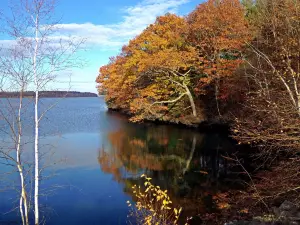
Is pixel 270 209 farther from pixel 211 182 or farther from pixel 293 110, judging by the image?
pixel 211 182

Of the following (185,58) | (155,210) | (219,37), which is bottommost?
(155,210)

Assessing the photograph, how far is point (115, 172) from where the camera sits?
50.9 ft

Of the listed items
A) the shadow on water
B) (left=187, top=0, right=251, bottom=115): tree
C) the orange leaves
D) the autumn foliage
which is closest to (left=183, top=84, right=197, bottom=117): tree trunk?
the autumn foliage

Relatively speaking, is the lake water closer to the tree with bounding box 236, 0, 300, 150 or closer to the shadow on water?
the shadow on water

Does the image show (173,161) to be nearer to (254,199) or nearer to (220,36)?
(254,199)

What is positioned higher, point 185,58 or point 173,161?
point 185,58

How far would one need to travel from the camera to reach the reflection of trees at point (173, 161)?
1257 cm

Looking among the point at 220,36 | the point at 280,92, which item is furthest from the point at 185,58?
the point at 280,92

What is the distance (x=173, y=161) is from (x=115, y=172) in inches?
156

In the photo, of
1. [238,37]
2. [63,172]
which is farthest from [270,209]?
[238,37]

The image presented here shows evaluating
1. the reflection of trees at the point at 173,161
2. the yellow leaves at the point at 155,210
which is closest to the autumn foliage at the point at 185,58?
the reflection of trees at the point at 173,161

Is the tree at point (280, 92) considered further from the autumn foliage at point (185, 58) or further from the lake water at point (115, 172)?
the autumn foliage at point (185, 58)

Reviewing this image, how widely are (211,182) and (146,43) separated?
22617mm

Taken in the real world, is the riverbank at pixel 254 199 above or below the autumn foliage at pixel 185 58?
below
